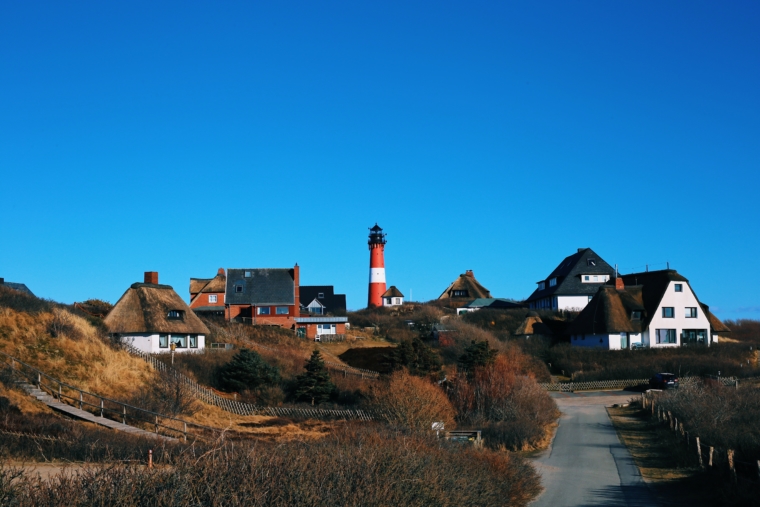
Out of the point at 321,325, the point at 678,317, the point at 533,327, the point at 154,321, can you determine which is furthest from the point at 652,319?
the point at 154,321

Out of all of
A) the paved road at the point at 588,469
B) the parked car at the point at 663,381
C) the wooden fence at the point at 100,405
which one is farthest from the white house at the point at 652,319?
the wooden fence at the point at 100,405

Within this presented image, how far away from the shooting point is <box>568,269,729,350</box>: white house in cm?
5919

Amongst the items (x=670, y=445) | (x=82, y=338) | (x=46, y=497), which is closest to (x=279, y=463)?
(x=46, y=497)

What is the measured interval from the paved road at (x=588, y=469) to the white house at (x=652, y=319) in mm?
21004

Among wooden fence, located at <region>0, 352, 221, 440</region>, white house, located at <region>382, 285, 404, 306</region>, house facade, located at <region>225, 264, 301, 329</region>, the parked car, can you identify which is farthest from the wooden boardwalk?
white house, located at <region>382, 285, 404, 306</region>

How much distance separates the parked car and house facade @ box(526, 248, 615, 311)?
80.7ft

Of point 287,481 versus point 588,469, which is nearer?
point 287,481

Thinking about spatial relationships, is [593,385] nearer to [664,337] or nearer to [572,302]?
[664,337]

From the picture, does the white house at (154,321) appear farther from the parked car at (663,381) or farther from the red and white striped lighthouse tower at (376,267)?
the red and white striped lighthouse tower at (376,267)

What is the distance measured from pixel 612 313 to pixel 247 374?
31.5 m

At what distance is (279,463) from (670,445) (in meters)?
19.9

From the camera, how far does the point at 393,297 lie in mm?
94500

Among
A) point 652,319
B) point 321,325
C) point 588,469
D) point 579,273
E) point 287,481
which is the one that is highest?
point 579,273

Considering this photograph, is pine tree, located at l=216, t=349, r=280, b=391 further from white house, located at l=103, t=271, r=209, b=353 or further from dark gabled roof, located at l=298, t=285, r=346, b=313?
dark gabled roof, located at l=298, t=285, r=346, b=313
